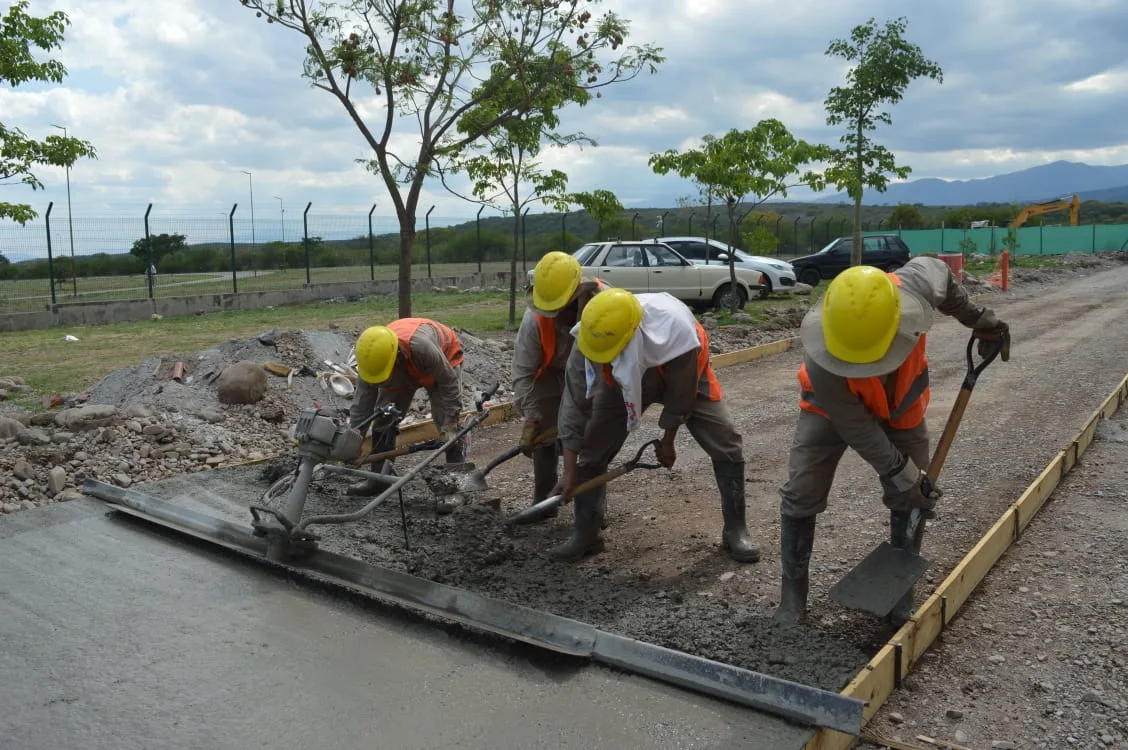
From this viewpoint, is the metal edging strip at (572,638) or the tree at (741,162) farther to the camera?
→ the tree at (741,162)

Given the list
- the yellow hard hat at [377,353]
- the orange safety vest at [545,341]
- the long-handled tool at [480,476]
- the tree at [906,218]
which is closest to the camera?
the orange safety vest at [545,341]

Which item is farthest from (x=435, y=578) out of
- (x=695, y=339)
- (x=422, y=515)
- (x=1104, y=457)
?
(x=1104, y=457)

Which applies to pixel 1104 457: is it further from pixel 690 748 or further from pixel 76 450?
pixel 76 450

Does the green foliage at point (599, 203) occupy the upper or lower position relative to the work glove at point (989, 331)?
upper

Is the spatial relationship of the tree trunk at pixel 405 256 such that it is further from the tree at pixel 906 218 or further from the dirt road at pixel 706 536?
the tree at pixel 906 218

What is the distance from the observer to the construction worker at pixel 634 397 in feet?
14.2

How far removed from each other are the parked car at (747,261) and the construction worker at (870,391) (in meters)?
14.5

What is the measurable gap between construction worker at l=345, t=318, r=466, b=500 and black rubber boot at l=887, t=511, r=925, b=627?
2792mm

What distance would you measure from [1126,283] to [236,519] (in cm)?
2346

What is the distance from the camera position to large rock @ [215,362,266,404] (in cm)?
842

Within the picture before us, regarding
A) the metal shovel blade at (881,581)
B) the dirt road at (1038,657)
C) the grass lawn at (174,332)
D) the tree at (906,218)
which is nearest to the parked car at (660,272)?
the grass lawn at (174,332)

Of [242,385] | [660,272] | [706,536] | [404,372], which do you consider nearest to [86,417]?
[242,385]

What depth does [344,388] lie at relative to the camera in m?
9.37

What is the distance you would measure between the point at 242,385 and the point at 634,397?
17.2ft
